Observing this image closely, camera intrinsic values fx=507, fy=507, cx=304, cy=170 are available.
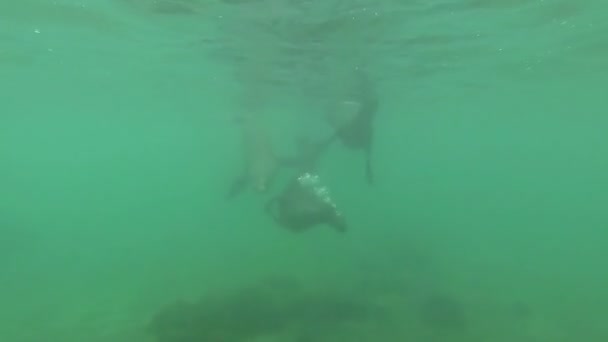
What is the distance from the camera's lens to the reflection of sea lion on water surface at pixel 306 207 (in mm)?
14781

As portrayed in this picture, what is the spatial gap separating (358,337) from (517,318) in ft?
19.1

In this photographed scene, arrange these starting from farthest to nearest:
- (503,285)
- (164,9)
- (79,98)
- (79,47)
A: (79,98), (79,47), (503,285), (164,9)

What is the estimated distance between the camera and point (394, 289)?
17.6m

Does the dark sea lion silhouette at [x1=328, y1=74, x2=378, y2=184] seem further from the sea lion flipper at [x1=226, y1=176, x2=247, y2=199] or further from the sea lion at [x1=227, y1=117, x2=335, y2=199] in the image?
the sea lion flipper at [x1=226, y1=176, x2=247, y2=199]

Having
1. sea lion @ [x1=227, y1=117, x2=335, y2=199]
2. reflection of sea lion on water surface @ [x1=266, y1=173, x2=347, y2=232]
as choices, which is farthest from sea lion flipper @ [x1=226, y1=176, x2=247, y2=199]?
reflection of sea lion on water surface @ [x1=266, y1=173, x2=347, y2=232]

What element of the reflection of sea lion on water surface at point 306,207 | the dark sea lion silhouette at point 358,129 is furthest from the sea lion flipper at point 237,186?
the dark sea lion silhouette at point 358,129

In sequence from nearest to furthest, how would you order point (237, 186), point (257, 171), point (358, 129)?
point (358, 129), point (237, 186), point (257, 171)

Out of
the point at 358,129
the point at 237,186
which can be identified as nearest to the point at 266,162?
the point at 237,186

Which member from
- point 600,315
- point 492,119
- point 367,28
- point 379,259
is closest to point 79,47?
point 367,28

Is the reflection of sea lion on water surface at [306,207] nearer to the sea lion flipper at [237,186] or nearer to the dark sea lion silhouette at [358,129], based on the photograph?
the sea lion flipper at [237,186]

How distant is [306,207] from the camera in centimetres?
1480

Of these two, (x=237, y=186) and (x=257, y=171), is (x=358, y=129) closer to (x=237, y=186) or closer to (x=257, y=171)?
(x=257, y=171)

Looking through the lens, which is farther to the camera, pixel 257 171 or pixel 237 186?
pixel 257 171

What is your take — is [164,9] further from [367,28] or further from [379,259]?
[379,259]
